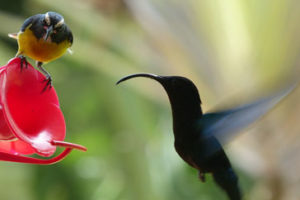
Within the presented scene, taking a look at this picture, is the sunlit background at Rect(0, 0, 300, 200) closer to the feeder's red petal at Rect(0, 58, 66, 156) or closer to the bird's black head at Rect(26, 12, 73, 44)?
the bird's black head at Rect(26, 12, 73, 44)

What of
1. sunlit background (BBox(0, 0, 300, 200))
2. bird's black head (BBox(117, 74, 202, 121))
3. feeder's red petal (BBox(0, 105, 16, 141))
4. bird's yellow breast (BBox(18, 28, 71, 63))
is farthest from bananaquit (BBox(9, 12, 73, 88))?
sunlit background (BBox(0, 0, 300, 200))

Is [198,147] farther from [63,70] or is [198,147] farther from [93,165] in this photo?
[63,70]

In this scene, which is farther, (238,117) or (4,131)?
(4,131)

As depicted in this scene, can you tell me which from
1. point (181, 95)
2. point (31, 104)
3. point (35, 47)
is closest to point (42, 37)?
point (35, 47)

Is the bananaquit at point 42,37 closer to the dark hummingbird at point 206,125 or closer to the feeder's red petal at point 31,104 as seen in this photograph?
the feeder's red petal at point 31,104

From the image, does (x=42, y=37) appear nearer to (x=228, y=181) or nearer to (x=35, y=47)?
(x=35, y=47)

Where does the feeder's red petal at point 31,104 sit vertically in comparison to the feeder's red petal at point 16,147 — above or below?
above

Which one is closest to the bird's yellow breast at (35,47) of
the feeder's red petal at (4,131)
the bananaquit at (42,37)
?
the bananaquit at (42,37)
